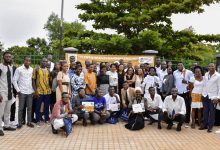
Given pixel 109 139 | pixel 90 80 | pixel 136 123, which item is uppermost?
pixel 90 80

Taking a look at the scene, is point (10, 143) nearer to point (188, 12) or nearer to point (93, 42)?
point (93, 42)

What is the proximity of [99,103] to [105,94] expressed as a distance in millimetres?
591

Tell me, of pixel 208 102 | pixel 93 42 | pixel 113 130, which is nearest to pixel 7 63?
pixel 113 130

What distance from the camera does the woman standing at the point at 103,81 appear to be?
11945 mm

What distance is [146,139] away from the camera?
378 inches

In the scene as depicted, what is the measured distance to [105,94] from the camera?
12.0 m

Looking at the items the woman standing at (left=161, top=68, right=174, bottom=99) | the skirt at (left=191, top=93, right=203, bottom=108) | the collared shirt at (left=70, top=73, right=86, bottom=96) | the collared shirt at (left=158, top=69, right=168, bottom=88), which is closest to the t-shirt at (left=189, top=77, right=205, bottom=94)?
the skirt at (left=191, top=93, right=203, bottom=108)

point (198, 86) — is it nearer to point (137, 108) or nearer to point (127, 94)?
point (137, 108)

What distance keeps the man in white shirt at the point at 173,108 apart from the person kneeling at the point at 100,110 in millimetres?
1775

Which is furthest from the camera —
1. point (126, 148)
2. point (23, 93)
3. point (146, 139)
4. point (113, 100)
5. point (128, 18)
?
point (128, 18)

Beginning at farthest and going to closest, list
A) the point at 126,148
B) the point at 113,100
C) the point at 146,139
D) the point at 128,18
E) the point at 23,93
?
the point at 128,18, the point at 113,100, the point at 23,93, the point at 146,139, the point at 126,148

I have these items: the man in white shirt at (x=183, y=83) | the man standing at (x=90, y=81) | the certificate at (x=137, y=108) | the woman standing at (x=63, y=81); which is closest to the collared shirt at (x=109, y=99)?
the man standing at (x=90, y=81)

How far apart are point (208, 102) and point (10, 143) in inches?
219

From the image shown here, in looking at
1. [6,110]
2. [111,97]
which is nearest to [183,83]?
[111,97]
